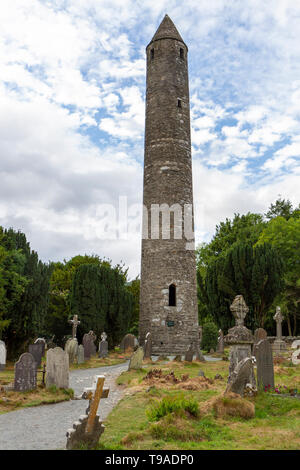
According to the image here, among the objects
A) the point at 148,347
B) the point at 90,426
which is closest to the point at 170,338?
the point at 148,347

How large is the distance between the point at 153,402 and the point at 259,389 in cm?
247

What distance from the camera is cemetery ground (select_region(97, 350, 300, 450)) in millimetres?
5566

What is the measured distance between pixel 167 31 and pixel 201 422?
73.2 feet

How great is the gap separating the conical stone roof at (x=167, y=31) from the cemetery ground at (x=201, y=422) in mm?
19973

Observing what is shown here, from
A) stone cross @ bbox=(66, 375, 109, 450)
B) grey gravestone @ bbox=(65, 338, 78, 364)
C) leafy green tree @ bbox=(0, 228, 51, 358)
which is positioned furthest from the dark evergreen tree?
stone cross @ bbox=(66, 375, 109, 450)

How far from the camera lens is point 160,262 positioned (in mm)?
20656

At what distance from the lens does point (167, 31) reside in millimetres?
23422

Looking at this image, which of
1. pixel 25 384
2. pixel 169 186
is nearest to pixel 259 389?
pixel 25 384

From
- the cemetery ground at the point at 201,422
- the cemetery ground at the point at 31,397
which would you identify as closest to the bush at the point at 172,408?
the cemetery ground at the point at 201,422

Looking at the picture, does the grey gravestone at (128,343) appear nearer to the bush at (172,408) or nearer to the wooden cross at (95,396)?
the bush at (172,408)

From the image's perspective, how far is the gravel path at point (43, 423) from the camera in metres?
5.67

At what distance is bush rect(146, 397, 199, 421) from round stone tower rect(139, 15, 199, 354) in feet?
42.2
